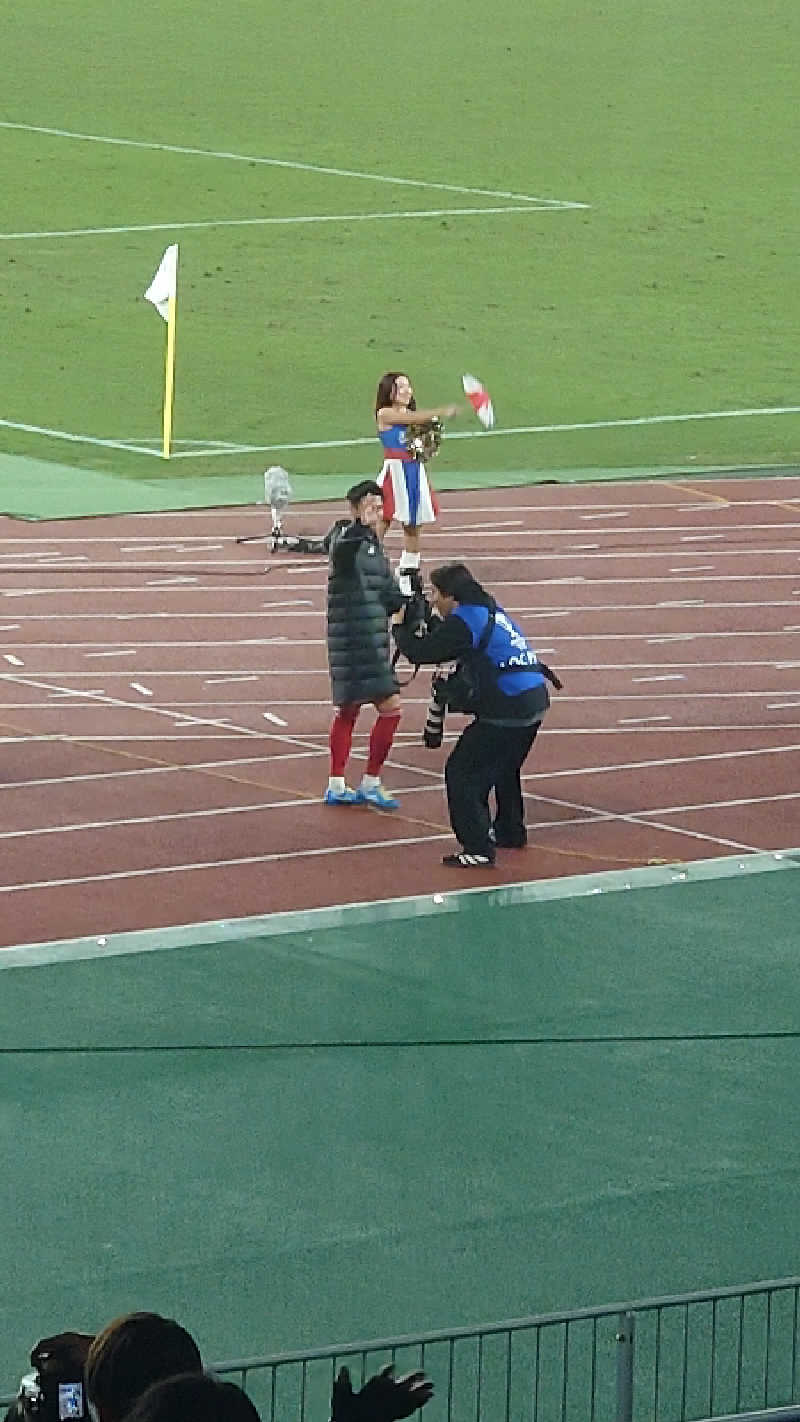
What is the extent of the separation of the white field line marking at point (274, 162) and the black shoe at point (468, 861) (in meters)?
32.0

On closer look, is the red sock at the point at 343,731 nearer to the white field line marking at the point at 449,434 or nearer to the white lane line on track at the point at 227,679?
the white lane line on track at the point at 227,679

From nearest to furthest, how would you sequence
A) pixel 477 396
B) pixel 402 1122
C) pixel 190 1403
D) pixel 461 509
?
pixel 190 1403 < pixel 402 1122 < pixel 477 396 < pixel 461 509

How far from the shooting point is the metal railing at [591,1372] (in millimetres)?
8422

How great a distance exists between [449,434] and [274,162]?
1864 cm

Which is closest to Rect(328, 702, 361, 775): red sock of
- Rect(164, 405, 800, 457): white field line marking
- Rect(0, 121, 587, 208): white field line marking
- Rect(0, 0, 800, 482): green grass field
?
Rect(0, 0, 800, 482): green grass field

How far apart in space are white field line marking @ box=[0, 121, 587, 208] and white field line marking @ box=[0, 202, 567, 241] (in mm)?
927

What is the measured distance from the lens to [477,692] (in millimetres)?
14383

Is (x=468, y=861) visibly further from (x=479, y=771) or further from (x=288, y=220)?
(x=288, y=220)

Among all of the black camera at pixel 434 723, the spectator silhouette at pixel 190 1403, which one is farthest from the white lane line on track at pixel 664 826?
the spectator silhouette at pixel 190 1403

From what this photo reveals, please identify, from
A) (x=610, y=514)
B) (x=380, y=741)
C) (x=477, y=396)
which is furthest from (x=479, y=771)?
(x=610, y=514)

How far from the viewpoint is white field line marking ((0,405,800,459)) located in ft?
96.6

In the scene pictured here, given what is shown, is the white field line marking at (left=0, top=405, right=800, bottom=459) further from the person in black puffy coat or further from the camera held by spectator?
the camera held by spectator

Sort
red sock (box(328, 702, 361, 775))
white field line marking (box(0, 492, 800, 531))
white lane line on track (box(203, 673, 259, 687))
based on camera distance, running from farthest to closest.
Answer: white field line marking (box(0, 492, 800, 531)) < white lane line on track (box(203, 673, 259, 687)) < red sock (box(328, 702, 361, 775))

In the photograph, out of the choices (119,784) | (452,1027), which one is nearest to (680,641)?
(119,784)
